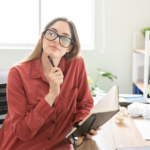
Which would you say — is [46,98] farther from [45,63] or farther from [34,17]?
[34,17]

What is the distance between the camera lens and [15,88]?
938 mm

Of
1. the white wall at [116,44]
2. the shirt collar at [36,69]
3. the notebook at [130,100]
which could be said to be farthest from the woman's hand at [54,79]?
the white wall at [116,44]

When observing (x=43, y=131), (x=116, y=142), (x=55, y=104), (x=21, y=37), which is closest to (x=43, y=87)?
(x=55, y=104)

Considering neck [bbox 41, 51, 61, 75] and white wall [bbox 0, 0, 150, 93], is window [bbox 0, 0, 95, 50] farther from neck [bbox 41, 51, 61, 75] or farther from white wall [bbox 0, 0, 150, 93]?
neck [bbox 41, 51, 61, 75]

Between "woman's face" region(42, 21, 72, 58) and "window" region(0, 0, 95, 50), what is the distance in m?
1.63

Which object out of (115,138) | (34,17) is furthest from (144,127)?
(34,17)

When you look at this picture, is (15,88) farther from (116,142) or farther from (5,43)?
(5,43)

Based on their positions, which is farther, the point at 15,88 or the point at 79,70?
the point at 79,70

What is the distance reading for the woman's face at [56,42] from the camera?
992 millimetres

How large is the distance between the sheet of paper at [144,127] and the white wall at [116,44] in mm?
1545

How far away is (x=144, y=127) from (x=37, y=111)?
54cm

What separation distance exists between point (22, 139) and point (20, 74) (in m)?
0.30

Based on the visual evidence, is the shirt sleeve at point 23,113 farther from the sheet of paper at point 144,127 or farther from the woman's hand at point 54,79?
the sheet of paper at point 144,127

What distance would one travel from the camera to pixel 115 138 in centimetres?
94
